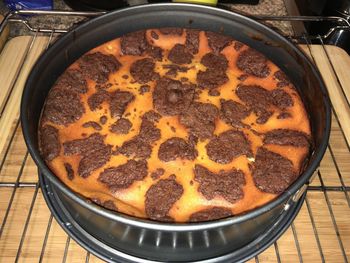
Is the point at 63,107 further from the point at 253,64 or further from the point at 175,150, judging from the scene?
the point at 253,64

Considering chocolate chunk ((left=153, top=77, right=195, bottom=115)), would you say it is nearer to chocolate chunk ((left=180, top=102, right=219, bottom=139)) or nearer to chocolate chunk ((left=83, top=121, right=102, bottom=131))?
chocolate chunk ((left=180, top=102, right=219, bottom=139))

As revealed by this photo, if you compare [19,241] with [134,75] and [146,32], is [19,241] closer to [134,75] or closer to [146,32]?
[134,75]

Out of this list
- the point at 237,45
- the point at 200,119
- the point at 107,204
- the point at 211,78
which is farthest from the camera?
the point at 237,45

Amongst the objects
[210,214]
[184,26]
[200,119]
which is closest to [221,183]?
[210,214]

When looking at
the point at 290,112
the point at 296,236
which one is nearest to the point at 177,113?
the point at 290,112

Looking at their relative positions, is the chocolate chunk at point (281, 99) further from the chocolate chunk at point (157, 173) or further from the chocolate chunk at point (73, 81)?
the chocolate chunk at point (73, 81)

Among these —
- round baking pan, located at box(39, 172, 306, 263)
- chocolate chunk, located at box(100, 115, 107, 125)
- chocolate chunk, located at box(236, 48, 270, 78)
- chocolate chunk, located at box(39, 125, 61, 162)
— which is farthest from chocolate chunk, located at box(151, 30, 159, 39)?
round baking pan, located at box(39, 172, 306, 263)
